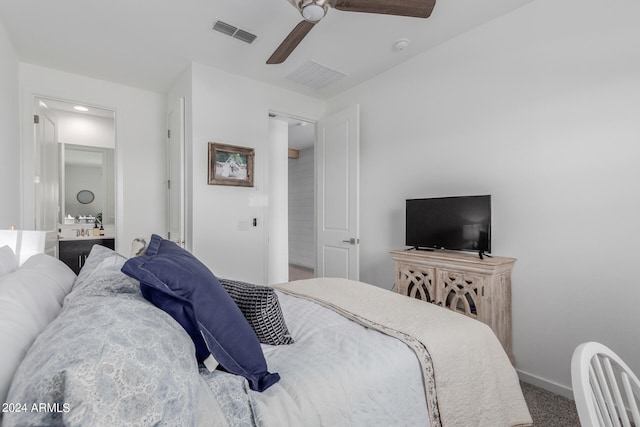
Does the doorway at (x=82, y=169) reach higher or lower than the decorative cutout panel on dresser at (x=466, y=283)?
higher

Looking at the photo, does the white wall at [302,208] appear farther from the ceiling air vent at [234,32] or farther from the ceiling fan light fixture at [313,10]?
the ceiling fan light fixture at [313,10]

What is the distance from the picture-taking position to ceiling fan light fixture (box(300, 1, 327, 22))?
166cm

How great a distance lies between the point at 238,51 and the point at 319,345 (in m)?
2.67

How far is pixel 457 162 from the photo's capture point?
102 inches

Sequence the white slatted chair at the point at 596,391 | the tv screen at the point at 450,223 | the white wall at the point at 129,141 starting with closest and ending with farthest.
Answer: the white slatted chair at the point at 596,391
the tv screen at the point at 450,223
the white wall at the point at 129,141

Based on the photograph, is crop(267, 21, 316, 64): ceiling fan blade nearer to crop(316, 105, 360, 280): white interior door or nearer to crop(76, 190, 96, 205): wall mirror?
crop(316, 105, 360, 280): white interior door

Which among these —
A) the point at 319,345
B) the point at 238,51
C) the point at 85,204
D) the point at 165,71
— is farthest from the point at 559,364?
the point at 85,204

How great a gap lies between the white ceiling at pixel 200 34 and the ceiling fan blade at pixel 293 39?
301 millimetres

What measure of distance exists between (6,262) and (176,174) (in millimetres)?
2201

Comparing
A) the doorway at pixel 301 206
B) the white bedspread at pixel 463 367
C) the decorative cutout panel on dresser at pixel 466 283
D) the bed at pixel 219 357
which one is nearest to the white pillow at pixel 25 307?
the bed at pixel 219 357

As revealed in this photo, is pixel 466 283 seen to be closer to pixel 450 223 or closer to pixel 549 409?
pixel 450 223

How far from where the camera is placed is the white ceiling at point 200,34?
2217mm

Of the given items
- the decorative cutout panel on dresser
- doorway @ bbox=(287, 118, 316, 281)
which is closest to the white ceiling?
the decorative cutout panel on dresser

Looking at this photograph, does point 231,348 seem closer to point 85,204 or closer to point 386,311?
point 386,311
